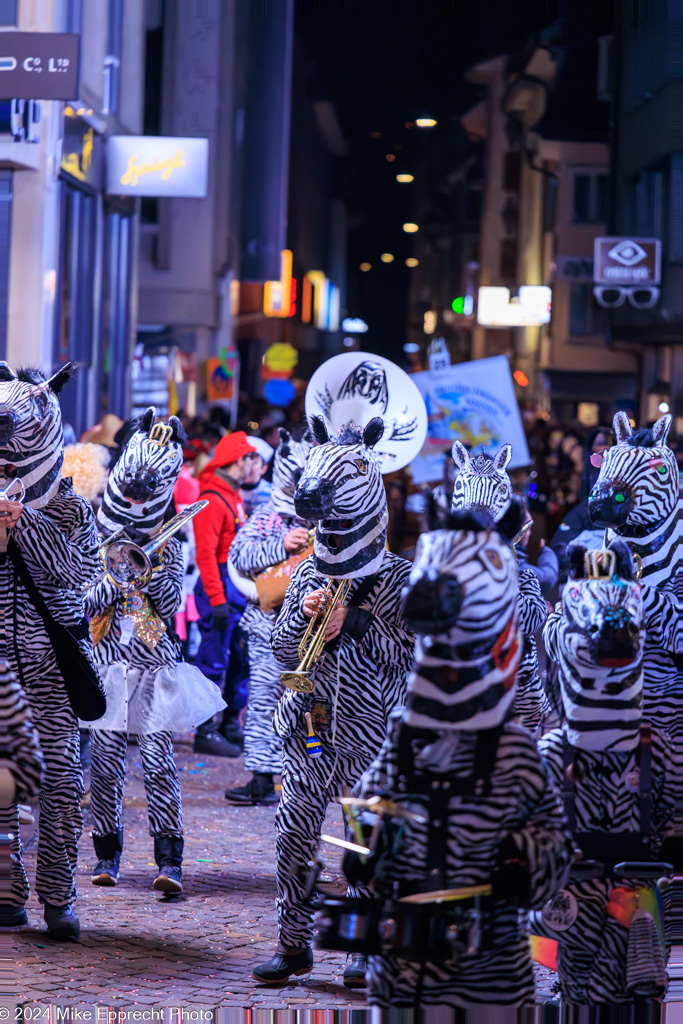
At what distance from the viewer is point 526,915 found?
355 cm

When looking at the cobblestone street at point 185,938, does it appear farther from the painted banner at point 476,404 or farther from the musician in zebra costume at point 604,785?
the painted banner at point 476,404

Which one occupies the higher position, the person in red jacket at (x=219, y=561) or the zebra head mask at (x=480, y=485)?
the zebra head mask at (x=480, y=485)

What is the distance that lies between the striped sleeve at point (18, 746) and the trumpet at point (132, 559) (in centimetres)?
199

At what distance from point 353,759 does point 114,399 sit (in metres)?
15.0

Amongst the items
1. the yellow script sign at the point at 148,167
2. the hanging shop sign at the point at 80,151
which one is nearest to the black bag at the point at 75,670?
the hanging shop sign at the point at 80,151

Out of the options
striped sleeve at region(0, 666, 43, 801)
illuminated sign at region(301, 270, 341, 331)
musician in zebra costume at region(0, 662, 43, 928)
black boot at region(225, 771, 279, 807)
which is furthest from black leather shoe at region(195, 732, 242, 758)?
illuminated sign at region(301, 270, 341, 331)

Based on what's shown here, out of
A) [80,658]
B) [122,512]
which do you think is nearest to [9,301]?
[122,512]

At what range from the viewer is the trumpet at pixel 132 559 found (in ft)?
19.9

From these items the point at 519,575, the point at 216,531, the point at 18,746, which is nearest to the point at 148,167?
the point at 216,531

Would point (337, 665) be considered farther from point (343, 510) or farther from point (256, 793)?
point (256, 793)

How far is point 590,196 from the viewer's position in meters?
35.2

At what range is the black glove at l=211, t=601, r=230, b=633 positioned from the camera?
9719 millimetres

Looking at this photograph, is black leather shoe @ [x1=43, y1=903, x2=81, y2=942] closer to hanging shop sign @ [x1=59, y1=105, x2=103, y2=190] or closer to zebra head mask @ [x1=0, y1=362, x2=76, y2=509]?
zebra head mask @ [x1=0, y1=362, x2=76, y2=509]

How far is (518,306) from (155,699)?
26182 mm
